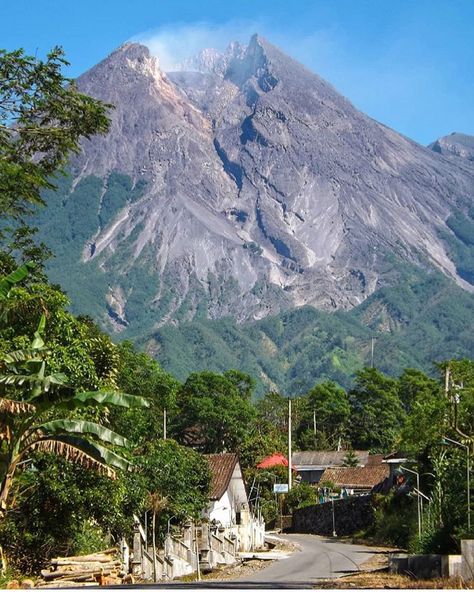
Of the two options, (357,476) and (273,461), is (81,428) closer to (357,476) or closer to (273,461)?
(357,476)

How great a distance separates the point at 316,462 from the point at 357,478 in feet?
61.7

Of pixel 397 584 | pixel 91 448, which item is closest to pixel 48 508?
pixel 91 448

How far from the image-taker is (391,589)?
18.9 m

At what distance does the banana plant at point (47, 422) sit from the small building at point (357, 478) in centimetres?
6056

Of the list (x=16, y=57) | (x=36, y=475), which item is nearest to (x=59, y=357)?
(x=36, y=475)

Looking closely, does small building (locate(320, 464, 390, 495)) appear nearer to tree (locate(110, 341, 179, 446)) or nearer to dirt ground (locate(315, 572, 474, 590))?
tree (locate(110, 341, 179, 446))

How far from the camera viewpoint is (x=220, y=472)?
56.8 metres

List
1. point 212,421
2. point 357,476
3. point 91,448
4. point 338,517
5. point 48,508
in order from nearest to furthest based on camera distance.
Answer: point 91,448 → point 48,508 → point 338,517 → point 357,476 → point 212,421

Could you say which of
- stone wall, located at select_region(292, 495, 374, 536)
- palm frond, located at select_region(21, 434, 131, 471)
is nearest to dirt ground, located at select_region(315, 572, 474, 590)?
palm frond, located at select_region(21, 434, 131, 471)

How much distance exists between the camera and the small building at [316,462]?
97.6m

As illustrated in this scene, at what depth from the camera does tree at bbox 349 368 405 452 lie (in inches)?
4569

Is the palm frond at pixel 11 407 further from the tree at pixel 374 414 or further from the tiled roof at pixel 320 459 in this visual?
the tree at pixel 374 414

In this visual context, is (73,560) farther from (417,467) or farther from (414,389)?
(414,389)

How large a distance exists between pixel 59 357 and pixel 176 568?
11301 mm
